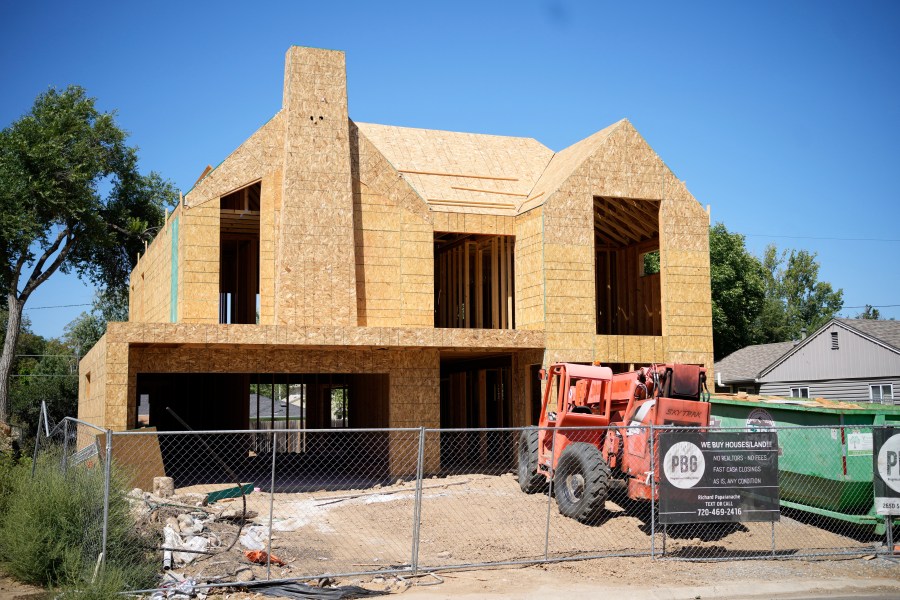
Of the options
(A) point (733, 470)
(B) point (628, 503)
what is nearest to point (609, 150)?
(B) point (628, 503)

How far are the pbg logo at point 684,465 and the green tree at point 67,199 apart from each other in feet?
105

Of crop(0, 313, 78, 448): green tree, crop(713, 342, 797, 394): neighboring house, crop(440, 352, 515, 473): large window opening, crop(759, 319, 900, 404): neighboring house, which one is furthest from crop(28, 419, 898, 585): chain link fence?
crop(0, 313, 78, 448): green tree

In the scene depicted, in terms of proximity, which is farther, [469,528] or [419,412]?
[419,412]

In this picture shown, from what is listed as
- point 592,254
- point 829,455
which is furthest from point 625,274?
point 829,455

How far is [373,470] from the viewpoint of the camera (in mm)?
23578

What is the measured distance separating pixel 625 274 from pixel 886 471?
49.6 feet

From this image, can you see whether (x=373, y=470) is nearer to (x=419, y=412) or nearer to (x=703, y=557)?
(x=419, y=412)

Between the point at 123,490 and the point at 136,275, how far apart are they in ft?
72.5

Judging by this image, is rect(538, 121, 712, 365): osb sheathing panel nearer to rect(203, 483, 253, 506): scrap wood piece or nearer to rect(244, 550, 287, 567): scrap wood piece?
rect(203, 483, 253, 506): scrap wood piece

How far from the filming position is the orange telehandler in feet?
45.2

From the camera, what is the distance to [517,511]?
16344 millimetres

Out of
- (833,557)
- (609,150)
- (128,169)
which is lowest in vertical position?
(833,557)

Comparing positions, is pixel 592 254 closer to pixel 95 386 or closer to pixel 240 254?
pixel 95 386

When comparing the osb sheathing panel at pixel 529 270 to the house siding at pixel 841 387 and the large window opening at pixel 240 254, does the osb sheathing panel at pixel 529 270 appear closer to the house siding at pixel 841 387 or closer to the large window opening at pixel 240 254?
the large window opening at pixel 240 254
